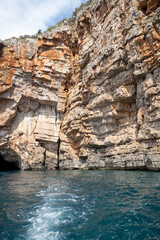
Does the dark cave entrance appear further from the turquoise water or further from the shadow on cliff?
the turquoise water

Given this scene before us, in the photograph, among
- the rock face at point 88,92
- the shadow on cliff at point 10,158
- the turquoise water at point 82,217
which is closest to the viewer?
the turquoise water at point 82,217

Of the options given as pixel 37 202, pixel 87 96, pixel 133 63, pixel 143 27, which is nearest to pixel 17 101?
pixel 87 96

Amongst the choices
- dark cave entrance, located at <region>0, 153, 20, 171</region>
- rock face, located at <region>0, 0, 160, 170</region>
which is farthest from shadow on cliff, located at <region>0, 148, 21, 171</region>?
rock face, located at <region>0, 0, 160, 170</region>

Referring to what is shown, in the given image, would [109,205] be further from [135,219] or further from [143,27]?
[143,27]

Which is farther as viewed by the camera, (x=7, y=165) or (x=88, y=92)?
(x=7, y=165)

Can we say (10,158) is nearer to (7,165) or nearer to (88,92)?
(7,165)

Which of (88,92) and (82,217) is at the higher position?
(88,92)

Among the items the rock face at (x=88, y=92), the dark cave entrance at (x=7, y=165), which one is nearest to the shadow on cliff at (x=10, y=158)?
the dark cave entrance at (x=7, y=165)

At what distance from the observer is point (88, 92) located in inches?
820

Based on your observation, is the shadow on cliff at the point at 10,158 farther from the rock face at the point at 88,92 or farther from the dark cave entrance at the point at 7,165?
the rock face at the point at 88,92

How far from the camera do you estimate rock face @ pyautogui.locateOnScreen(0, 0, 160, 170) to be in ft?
48.8

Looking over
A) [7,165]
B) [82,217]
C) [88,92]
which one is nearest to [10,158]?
[7,165]

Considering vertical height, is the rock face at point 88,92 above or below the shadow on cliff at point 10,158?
above

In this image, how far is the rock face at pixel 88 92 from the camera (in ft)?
48.8
